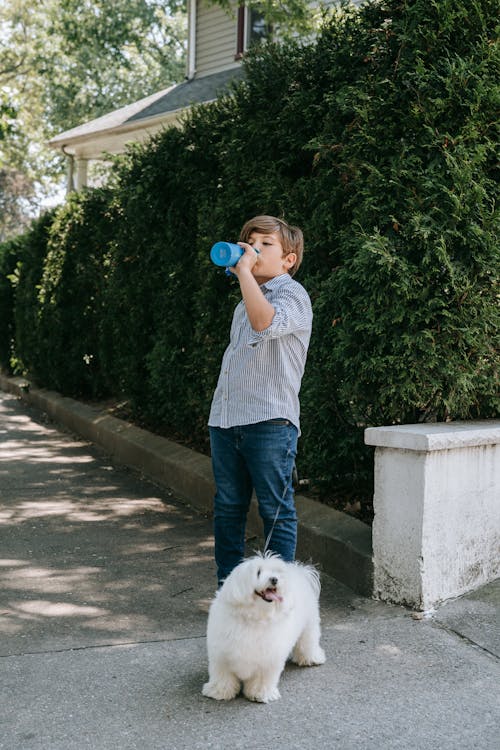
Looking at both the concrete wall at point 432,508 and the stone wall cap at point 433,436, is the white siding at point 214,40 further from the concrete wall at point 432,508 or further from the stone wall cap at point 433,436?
the concrete wall at point 432,508

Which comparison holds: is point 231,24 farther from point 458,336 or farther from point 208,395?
point 458,336

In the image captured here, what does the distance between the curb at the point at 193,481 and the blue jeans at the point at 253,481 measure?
0.92m

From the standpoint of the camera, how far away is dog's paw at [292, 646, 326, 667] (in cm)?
384

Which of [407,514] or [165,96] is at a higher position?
[165,96]

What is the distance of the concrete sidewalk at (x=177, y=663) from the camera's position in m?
3.24

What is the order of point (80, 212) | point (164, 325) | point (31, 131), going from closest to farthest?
1. point (164, 325)
2. point (80, 212)
3. point (31, 131)

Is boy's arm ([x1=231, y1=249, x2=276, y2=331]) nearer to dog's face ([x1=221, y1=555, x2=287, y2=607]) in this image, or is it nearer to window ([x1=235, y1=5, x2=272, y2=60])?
dog's face ([x1=221, y1=555, x2=287, y2=607])

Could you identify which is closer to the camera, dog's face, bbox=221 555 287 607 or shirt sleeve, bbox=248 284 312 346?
dog's face, bbox=221 555 287 607

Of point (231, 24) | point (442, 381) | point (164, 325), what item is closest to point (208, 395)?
point (164, 325)

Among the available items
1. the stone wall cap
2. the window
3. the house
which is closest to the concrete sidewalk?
the stone wall cap

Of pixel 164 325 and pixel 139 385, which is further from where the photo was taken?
pixel 139 385

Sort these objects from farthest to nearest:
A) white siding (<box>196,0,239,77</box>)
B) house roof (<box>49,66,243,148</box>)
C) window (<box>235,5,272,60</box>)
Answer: white siding (<box>196,0,239,77</box>), house roof (<box>49,66,243,148</box>), window (<box>235,5,272,60</box>)

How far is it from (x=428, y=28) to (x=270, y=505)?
2705mm

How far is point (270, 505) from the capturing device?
3.91 meters
